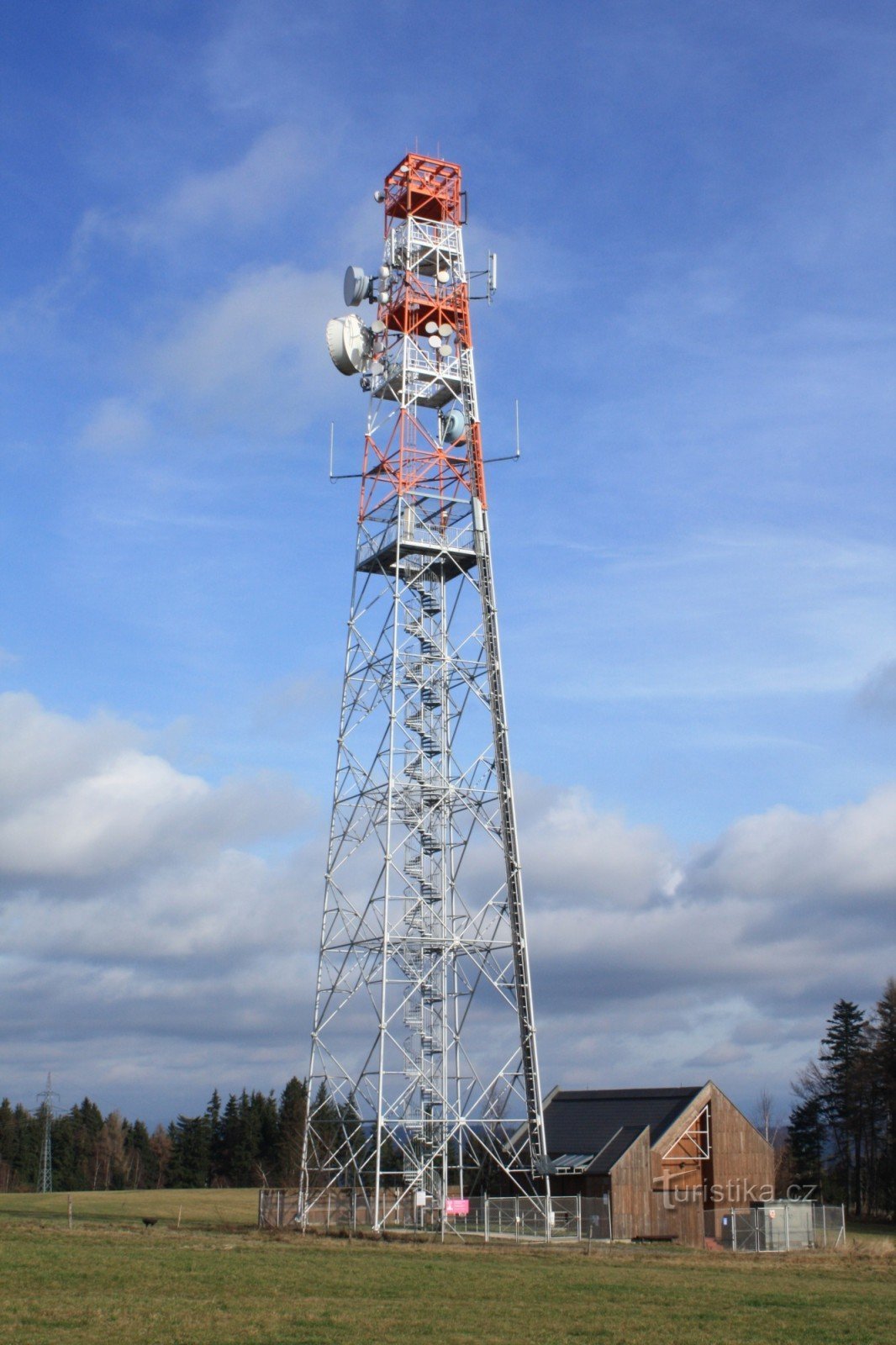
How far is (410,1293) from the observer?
25.0 metres

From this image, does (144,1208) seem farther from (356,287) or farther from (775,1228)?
(356,287)

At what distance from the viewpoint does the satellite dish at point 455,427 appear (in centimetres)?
4503

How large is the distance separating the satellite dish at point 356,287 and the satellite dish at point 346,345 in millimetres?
1125

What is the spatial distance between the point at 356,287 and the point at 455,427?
5.88 meters

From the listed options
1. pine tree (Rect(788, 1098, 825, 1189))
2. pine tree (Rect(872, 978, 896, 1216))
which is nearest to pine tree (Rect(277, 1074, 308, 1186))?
pine tree (Rect(788, 1098, 825, 1189))

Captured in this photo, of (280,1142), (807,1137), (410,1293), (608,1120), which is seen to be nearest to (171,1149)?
(280,1142)

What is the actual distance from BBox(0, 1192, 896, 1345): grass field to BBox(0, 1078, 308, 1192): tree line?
76.2 meters

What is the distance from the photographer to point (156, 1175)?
131000 millimetres

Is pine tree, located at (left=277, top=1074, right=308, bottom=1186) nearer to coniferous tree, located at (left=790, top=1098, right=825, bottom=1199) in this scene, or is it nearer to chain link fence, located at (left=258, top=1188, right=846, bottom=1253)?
coniferous tree, located at (left=790, top=1098, right=825, bottom=1199)

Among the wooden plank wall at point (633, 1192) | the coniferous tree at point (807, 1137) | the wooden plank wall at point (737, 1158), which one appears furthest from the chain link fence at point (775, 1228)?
the coniferous tree at point (807, 1137)

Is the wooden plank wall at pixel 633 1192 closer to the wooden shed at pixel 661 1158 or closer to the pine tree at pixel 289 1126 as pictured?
the wooden shed at pixel 661 1158

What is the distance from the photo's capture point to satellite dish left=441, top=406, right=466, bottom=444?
45.0 metres

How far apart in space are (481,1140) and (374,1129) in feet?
13.8

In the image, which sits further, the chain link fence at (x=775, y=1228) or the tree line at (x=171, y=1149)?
the tree line at (x=171, y=1149)
